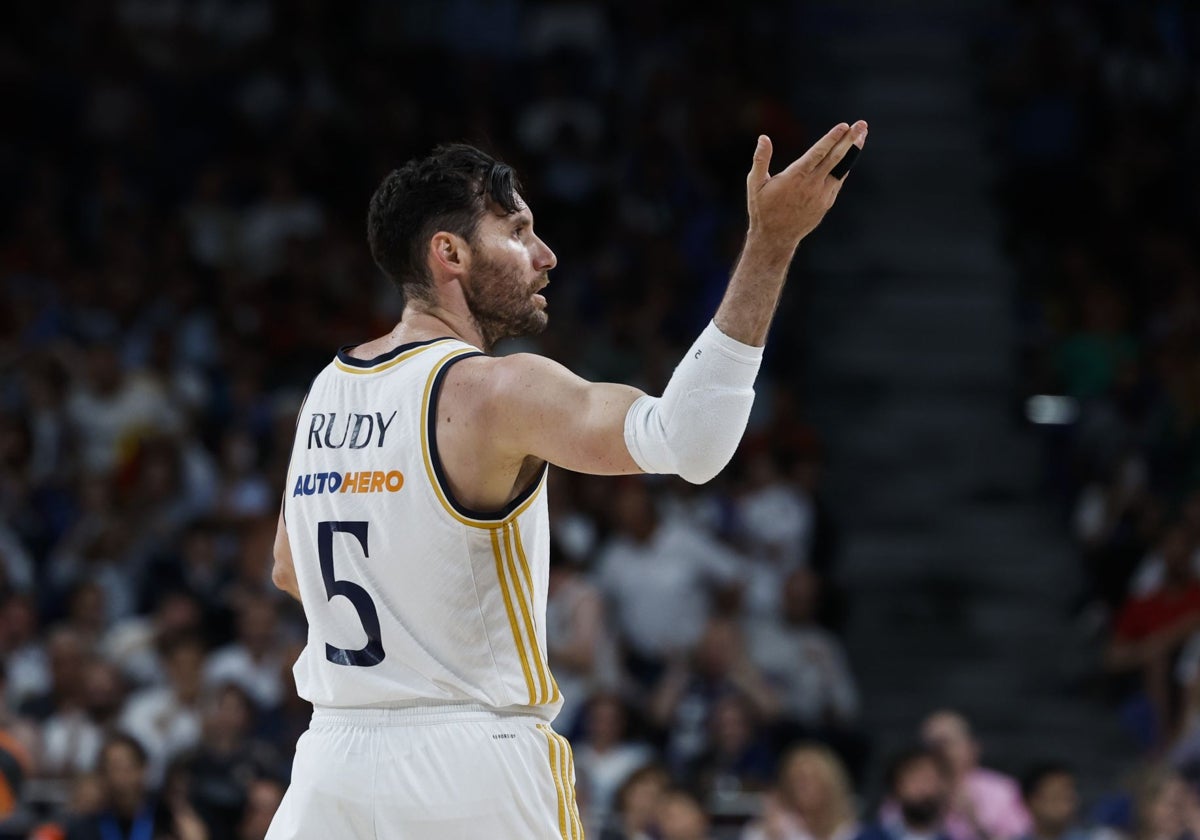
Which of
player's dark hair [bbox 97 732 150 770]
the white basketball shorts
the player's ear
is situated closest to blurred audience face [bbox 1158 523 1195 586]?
player's dark hair [bbox 97 732 150 770]

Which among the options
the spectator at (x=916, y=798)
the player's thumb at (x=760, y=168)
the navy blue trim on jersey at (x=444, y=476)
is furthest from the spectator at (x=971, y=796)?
the player's thumb at (x=760, y=168)

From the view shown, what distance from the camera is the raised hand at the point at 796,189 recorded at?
3885 mm

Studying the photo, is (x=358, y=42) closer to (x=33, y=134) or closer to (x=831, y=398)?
(x=33, y=134)

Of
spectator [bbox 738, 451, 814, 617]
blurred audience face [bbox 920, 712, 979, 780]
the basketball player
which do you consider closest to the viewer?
the basketball player

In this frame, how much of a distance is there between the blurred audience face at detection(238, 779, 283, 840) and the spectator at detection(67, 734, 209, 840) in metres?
0.25

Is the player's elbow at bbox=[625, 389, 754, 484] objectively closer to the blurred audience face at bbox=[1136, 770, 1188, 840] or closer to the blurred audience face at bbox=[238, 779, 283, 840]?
the blurred audience face at bbox=[238, 779, 283, 840]

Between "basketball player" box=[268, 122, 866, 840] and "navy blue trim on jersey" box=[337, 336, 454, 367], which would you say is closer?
"basketball player" box=[268, 122, 866, 840]

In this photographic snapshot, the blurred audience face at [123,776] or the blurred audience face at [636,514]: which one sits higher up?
the blurred audience face at [636,514]

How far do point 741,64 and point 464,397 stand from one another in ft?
44.8

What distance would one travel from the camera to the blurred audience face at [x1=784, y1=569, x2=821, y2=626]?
40.3 feet

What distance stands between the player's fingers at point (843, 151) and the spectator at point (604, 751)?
288 inches

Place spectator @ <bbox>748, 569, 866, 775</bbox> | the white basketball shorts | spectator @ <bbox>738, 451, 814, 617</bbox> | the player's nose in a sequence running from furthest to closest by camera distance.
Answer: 1. spectator @ <bbox>738, 451, 814, 617</bbox>
2. spectator @ <bbox>748, 569, 866, 775</bbox>
3. the player's nose
4. the white basketball shorts

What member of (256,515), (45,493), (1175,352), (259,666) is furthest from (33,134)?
(1175,352)

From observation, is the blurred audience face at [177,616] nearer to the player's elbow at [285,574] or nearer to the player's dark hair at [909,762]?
the player's dark hair at [909,762]
